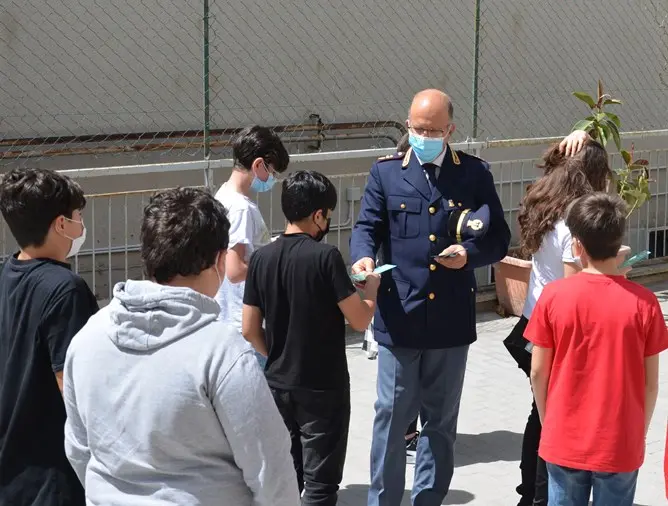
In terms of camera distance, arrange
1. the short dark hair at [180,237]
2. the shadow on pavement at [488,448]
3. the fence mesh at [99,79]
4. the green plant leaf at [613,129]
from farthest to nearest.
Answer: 1. the green plant leaf at [613,129]
2. the fence mesh at [99,79]
3. the shadow on pavement at [488,448]
4. the short dark hair at [180,237]

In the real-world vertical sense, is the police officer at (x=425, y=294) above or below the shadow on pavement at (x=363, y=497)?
above

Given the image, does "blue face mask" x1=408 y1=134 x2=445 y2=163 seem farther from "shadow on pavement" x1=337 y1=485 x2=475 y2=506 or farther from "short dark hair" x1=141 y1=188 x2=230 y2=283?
"short dark hair" x1=141 y1=188 x2=230 y2=283

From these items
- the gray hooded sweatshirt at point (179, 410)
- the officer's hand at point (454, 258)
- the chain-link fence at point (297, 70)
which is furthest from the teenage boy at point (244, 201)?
the chain-link fence at point (297, 70)

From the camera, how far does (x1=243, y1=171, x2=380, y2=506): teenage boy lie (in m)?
3.76

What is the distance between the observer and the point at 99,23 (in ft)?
24.6

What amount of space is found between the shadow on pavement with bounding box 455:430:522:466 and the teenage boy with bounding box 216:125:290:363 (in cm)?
164

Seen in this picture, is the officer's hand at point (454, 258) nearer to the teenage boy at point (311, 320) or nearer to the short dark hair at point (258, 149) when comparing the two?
the teenage boy at point (311, 320)

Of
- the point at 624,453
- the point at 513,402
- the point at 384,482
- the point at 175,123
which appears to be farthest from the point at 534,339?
the point at 175,123

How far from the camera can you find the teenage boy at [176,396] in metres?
2.18

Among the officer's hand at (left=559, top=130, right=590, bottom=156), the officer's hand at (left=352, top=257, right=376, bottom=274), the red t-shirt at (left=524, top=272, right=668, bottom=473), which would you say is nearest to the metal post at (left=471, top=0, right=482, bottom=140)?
the officer's hand at (left=559, top=130, right=590, bottom=156)

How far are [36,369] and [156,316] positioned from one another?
74cm

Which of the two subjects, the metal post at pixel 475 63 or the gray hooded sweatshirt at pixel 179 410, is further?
the metal post at pixel 475 63

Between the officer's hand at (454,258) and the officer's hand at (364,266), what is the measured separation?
27cm

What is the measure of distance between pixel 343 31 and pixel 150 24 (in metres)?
1.83
